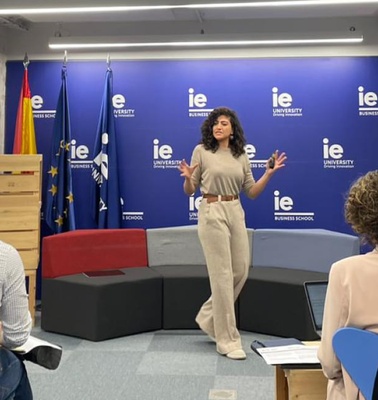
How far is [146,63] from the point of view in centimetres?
573

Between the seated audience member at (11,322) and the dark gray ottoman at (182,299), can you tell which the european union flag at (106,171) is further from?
the seated audience member at (11,322)

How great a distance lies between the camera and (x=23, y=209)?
4.77 metres

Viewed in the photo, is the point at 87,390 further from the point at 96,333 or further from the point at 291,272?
the point at 291,272

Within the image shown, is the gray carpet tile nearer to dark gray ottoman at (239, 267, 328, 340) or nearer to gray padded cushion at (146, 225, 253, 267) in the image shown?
dark gray ottoman at (239, 267, 328, 340)

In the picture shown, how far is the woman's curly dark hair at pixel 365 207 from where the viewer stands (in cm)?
138

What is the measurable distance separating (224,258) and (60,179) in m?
2.50

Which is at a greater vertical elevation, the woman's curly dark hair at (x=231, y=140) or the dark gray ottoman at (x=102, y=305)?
the woman's curly dark hair at (x=231, y=140)

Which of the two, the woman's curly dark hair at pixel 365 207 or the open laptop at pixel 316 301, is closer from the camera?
the woman's curly dark hair at pixel 365 207

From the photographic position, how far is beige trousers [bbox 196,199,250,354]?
3.71 meters

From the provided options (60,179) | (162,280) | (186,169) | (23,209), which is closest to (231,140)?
(186,169)

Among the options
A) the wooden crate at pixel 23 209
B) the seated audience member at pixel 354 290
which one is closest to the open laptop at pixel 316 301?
the seated audience member at pixel 354 290

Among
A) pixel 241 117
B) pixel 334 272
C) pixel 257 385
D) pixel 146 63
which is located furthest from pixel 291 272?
pixel 334 272

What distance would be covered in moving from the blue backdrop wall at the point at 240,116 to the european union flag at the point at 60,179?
0.20 meters

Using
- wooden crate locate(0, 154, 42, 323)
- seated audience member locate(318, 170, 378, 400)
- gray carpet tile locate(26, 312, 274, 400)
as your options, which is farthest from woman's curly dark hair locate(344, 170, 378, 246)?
wooden crate locate(0, 154, 42, 323)
